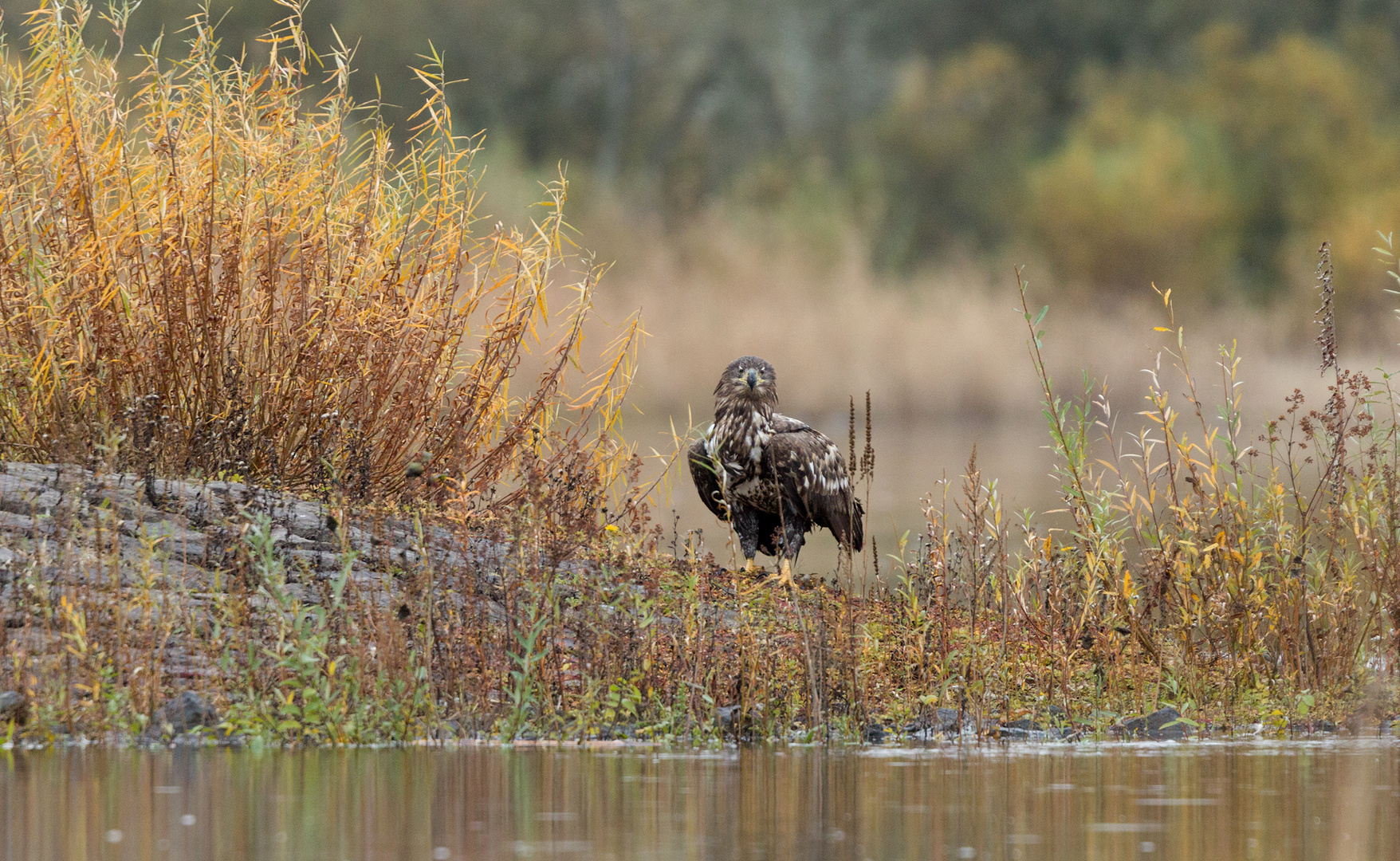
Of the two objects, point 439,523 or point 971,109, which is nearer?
point 439,523

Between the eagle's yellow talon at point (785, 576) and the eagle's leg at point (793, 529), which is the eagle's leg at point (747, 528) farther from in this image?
the eagle's yellow talon at point (785, 576)

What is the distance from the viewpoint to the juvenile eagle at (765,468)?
1010 cm

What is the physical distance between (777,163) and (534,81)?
6831 mm

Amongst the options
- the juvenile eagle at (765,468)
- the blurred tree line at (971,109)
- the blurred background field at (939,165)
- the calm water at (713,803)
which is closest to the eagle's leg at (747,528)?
the juvenile eagle at (765,468)

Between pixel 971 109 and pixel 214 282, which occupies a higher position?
pixel 971 109

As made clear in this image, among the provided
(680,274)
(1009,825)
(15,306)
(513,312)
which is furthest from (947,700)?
(680,274)

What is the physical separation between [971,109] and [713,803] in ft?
136

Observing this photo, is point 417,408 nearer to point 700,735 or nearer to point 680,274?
point 700,735

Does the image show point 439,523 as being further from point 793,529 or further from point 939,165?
point 939,165

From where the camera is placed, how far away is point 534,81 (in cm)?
4556

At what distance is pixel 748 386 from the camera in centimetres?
1012

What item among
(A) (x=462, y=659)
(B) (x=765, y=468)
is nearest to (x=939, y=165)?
(B) (x=765, y=468)

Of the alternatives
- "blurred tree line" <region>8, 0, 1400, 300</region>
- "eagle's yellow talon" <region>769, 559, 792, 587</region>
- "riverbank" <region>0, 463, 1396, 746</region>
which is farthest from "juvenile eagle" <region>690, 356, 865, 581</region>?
"blurred tree line" <region>8, 0, 1400, 300</region>

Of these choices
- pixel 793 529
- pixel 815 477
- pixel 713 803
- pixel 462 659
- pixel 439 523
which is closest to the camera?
pixel 713 803
